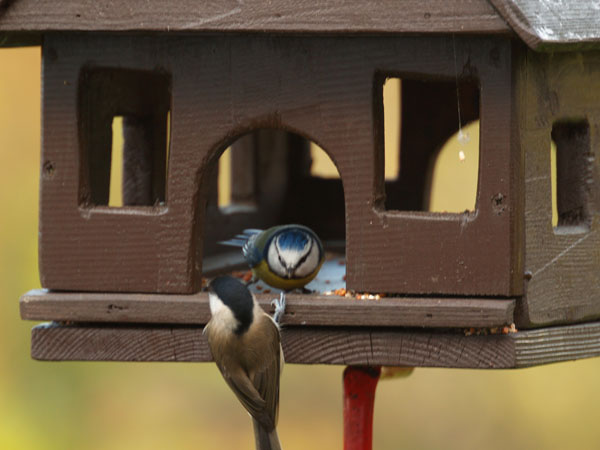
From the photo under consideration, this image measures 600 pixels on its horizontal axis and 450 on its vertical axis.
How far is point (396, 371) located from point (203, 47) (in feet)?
3.56

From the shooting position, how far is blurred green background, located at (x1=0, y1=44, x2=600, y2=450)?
17.7 feet

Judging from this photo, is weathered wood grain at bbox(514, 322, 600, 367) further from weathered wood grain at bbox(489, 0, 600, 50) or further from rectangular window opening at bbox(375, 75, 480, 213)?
rectangular window opening at bbox(375, 75, 480, 213)

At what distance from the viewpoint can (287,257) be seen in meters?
3.29

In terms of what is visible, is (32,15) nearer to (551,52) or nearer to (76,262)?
(76,262)

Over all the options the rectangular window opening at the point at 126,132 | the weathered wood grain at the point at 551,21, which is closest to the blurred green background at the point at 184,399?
the rectangular window opening at the point at 126,132

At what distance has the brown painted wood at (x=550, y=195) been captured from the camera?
3.02 meters

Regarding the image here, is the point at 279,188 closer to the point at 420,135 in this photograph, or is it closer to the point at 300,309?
the point at 420,135

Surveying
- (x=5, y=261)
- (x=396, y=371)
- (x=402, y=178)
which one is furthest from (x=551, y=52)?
(x=5, y=261)

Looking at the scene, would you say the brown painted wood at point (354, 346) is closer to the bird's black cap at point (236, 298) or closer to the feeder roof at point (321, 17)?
the bird's black cap at point (236, 298)

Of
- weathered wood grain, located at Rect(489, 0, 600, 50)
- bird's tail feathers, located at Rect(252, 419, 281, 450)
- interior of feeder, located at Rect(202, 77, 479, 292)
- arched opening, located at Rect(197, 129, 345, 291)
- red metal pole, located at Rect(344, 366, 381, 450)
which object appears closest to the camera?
weathered wood grain, located at Rect(489, 0, 600, 50)

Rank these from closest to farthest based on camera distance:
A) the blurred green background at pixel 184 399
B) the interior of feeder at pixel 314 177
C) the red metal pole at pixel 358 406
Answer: the red metal pole at pixel 358 406, the interior of feeder at pixel 314 177, the blurred green background at pixel 184 399

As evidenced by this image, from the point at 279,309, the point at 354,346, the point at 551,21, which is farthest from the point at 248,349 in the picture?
the point at 551,21

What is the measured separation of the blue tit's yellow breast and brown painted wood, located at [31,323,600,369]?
0.23 m

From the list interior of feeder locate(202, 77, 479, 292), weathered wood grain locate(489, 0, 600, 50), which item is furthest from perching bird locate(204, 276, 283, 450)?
interior of feeder locate(202, 77, 479, 292)
